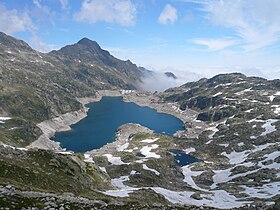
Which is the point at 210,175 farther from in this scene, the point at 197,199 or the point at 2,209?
the point at 2,209

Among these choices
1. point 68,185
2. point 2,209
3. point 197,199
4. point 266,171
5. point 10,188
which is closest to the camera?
point 2,209

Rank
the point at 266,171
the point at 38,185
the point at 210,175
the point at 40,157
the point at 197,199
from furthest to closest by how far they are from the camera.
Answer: the point at 210,175, the point at 266,171, the point at 197,199, the point at 40,157, the point at 38,185

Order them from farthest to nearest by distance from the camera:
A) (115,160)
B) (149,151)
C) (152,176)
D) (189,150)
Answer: (189,150) < (149,151) < (115,160) < (152,176)

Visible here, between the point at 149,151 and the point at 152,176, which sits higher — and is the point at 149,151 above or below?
above

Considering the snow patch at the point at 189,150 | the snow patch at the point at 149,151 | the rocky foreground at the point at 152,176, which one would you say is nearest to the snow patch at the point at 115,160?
the rocky foreground at the point at 152,176

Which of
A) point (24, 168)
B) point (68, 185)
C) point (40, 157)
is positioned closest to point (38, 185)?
point (24, 168)

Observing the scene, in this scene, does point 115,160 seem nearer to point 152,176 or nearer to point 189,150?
point 152,176

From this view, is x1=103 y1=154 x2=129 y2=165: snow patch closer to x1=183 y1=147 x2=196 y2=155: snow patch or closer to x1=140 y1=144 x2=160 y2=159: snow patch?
x1=140 y1=144 x2=160 y2=159: snow patch

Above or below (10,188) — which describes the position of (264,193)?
below

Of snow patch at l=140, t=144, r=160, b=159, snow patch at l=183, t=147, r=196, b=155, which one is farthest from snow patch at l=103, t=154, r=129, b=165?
snow patch at l=183, t=147, r=196, b=155

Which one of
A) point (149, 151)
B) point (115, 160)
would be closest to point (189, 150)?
point (149, 151)

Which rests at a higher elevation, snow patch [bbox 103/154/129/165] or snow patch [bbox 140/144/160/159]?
snow patch [bbox 140/144/160/159]
